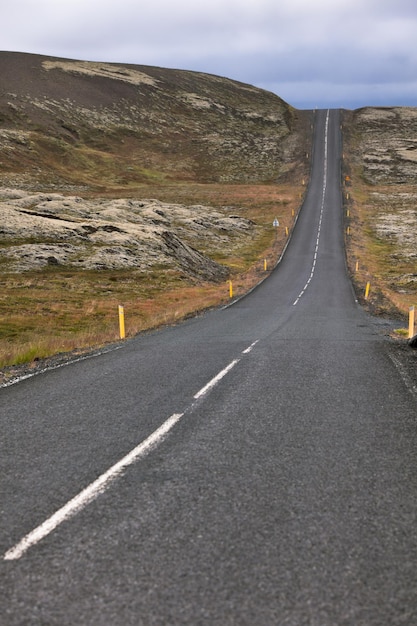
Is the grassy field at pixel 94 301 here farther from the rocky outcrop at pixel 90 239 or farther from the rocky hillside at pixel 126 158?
the rocky hillside at pixel 126 158

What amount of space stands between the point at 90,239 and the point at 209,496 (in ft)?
118

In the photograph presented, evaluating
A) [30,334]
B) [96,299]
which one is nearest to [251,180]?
[96,299]

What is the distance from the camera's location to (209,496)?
5.01m

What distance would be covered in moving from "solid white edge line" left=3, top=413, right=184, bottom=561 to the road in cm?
2

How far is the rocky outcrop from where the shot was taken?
35.6 m

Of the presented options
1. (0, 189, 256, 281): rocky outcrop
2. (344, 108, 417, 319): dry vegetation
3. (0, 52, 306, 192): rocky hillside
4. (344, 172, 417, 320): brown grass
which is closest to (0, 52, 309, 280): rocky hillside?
(0, 189, 256, 281): rocky outcrop

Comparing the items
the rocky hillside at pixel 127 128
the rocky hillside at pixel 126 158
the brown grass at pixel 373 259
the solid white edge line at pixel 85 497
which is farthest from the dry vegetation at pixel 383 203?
the solid white edge line at pixel 85 497

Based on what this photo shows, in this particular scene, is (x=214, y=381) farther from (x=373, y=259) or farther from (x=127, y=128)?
(x=127, y=128)

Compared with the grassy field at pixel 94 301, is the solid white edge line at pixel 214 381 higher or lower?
higher

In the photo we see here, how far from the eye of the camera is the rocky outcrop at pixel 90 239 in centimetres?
3556

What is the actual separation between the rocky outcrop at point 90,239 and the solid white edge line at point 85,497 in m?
29.1

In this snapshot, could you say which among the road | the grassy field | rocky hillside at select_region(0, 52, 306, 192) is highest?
rocky hillside at select_region(0, 52, 306, 192)

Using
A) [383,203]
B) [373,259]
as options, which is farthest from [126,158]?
[373,259]

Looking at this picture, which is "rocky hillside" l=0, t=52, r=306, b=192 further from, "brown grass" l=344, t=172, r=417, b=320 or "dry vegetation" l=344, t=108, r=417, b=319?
"brown grass" l=344, t=172, r=417, b=320
